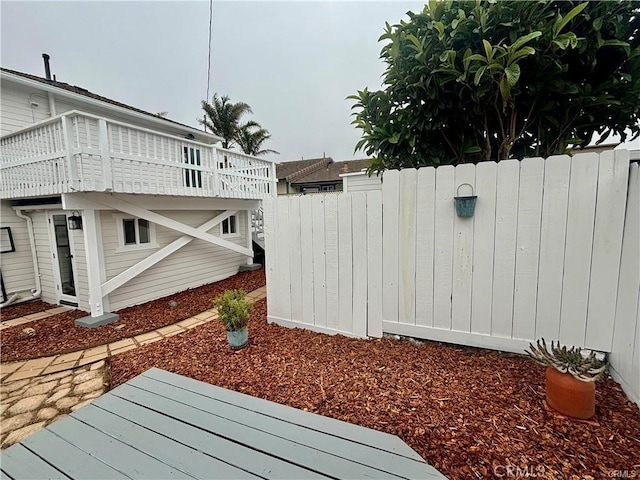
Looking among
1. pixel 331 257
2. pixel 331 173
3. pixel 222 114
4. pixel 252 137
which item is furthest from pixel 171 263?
pixel 331 173

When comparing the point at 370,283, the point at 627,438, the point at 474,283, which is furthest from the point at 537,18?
the point at 627,438

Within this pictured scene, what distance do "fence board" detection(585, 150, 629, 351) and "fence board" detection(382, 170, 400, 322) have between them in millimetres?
1527

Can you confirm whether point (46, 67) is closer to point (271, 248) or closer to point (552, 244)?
point (271, 248)

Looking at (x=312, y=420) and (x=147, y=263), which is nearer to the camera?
(x=312, y=420)

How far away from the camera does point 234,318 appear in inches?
114

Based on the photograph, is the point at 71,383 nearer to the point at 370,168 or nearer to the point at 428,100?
the point at 370,168

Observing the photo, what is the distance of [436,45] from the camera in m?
2.50

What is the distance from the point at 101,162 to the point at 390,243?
4.39 m

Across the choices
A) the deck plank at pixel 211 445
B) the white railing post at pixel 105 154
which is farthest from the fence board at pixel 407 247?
the white railing post at pixel 105 154

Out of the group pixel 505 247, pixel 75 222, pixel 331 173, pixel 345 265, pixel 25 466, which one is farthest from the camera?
pixel 331 173

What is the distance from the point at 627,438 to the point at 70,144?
641 centimetres

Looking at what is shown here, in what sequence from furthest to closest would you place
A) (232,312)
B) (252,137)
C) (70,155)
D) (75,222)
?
(252,137) → (75,222) → (70,155) → (232,312)

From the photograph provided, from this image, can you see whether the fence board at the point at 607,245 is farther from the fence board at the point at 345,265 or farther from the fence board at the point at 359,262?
the fence board at the point at 345,265

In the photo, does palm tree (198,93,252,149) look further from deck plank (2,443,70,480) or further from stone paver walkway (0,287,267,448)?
deck plank (2,443,70,480)
